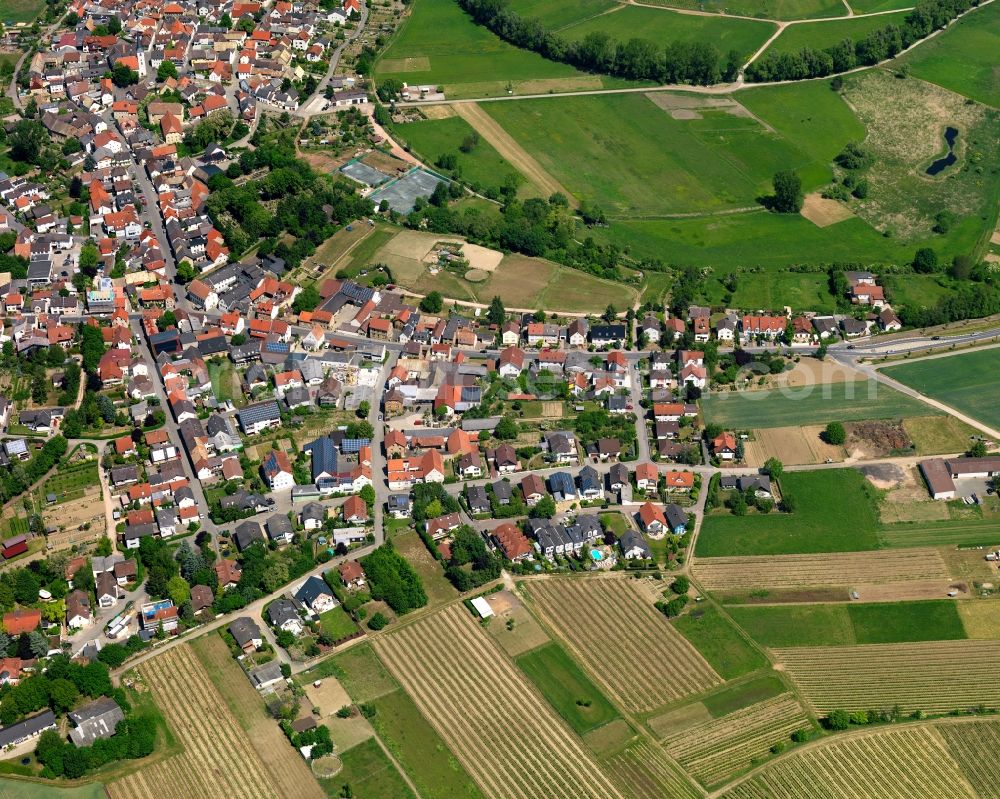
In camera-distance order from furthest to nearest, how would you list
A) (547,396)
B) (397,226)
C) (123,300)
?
1. (397,226)
2. (123,300)
3. (547,396)

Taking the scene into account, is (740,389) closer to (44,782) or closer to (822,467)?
(822,467)

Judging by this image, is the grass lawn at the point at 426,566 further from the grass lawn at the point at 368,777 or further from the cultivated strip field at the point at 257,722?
the cultivated strip field at the point at 257,722

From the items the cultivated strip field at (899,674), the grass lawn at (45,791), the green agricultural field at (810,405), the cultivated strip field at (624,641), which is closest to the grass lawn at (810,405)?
the green agricultural field at (810,405)

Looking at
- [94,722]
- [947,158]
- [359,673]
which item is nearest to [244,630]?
[359,673]

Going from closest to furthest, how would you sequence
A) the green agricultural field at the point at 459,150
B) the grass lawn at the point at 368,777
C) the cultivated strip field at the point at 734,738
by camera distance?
the grass lawn at the point at 368,777, the cultivated strip field at the point at 734,738, the green agricultural field at the point at 459,150

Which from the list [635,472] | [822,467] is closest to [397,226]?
[635,472]

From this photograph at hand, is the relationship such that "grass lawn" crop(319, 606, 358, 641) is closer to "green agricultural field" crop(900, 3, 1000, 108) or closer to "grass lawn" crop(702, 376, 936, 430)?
"grass lawn" crop(702, 376, 936, 430)
